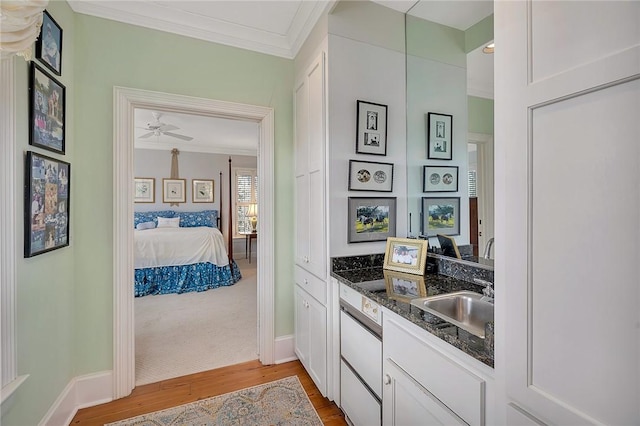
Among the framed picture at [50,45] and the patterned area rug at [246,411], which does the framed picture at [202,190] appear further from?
the patterned area rug at [246,411]

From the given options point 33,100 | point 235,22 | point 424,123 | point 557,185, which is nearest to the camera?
point 557,185

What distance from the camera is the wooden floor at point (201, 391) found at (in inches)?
73.4

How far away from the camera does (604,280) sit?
0.59 metres

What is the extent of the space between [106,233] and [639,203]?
2.56 meters

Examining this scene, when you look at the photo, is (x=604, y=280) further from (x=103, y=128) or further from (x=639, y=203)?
(x=103, y=128)

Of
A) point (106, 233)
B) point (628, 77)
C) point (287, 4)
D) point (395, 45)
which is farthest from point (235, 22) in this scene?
point (628, 77)

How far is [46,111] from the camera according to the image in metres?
1.59

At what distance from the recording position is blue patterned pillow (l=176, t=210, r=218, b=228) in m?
6.41

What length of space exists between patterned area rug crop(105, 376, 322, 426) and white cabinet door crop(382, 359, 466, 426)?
70 cm

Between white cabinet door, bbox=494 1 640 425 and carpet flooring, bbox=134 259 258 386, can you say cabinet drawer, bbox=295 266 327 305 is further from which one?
white cabinet door, bbox=494 1 640 425

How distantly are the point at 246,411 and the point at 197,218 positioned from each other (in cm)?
529

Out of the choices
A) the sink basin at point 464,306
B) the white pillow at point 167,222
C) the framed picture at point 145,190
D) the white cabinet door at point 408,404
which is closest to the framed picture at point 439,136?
the sink basin at point 464,306

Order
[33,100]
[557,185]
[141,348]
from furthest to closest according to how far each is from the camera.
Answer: [141,348] < [33,100] < [557,185]

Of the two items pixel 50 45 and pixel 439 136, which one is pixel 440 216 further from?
pixel 50 45
